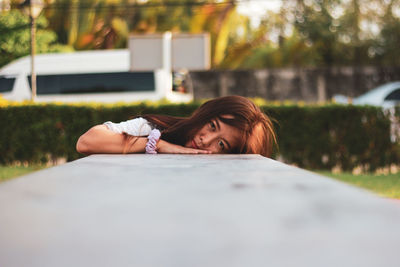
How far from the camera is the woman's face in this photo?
8.31ft

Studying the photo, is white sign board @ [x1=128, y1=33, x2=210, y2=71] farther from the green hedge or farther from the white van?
the white van

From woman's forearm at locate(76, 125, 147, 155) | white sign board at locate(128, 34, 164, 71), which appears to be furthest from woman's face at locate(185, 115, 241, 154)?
white sign board at locate(128, 34, 164, 71)

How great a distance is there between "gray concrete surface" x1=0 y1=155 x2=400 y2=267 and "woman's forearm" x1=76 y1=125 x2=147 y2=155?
1599 millimetres

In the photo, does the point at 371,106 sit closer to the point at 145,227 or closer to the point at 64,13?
the point at 145,227

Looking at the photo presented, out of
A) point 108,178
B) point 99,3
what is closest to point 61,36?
point 99,3

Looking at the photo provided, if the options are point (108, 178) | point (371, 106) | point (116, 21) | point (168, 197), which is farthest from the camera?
point (116, 21)

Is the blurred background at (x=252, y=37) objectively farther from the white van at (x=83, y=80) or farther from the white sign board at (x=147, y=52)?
the white sign board at (x=147, y=52)

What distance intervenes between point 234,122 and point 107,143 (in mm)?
714

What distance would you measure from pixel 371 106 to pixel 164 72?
21.5 ft

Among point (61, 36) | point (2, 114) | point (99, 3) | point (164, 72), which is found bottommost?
point (2, 114)

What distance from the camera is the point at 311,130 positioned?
301 inches

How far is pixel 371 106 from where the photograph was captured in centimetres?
773

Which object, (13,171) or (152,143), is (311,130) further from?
(152,143)

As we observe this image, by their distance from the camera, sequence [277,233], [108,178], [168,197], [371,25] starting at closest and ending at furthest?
1. [277,233]
2. [168,197]
3. [108,178]
4. [371,25]
